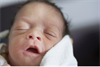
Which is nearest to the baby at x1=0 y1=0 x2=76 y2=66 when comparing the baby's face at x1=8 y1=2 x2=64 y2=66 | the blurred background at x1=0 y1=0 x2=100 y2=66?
the baby's face at x1=8 y1=2 x2=64 y2=66

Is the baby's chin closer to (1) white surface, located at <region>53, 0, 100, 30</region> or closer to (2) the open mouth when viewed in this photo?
(2) the open mouth

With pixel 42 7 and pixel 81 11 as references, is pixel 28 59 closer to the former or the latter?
pixel 42 7

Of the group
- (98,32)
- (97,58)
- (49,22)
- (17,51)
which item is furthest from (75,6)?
(17,51)

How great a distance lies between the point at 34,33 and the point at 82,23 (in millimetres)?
615

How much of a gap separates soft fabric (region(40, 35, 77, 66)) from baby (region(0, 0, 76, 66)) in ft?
0.07

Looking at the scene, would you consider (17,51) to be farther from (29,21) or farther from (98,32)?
(98,32)

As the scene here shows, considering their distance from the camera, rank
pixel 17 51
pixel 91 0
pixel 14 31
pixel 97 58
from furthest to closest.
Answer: pixel 91 0
pixel 97 58
pixel 14 31
pixel 17 51

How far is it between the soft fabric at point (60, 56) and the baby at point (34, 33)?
0.02m

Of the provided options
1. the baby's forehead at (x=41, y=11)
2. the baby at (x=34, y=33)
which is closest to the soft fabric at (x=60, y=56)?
the baby at (x=34, y=33)

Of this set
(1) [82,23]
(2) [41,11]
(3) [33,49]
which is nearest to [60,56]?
(3) [33,49]

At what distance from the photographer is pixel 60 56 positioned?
790mm

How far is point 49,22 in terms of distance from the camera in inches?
Answer: 32.6

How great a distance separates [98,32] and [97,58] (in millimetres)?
202

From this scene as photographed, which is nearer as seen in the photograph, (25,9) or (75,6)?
(25,9)
